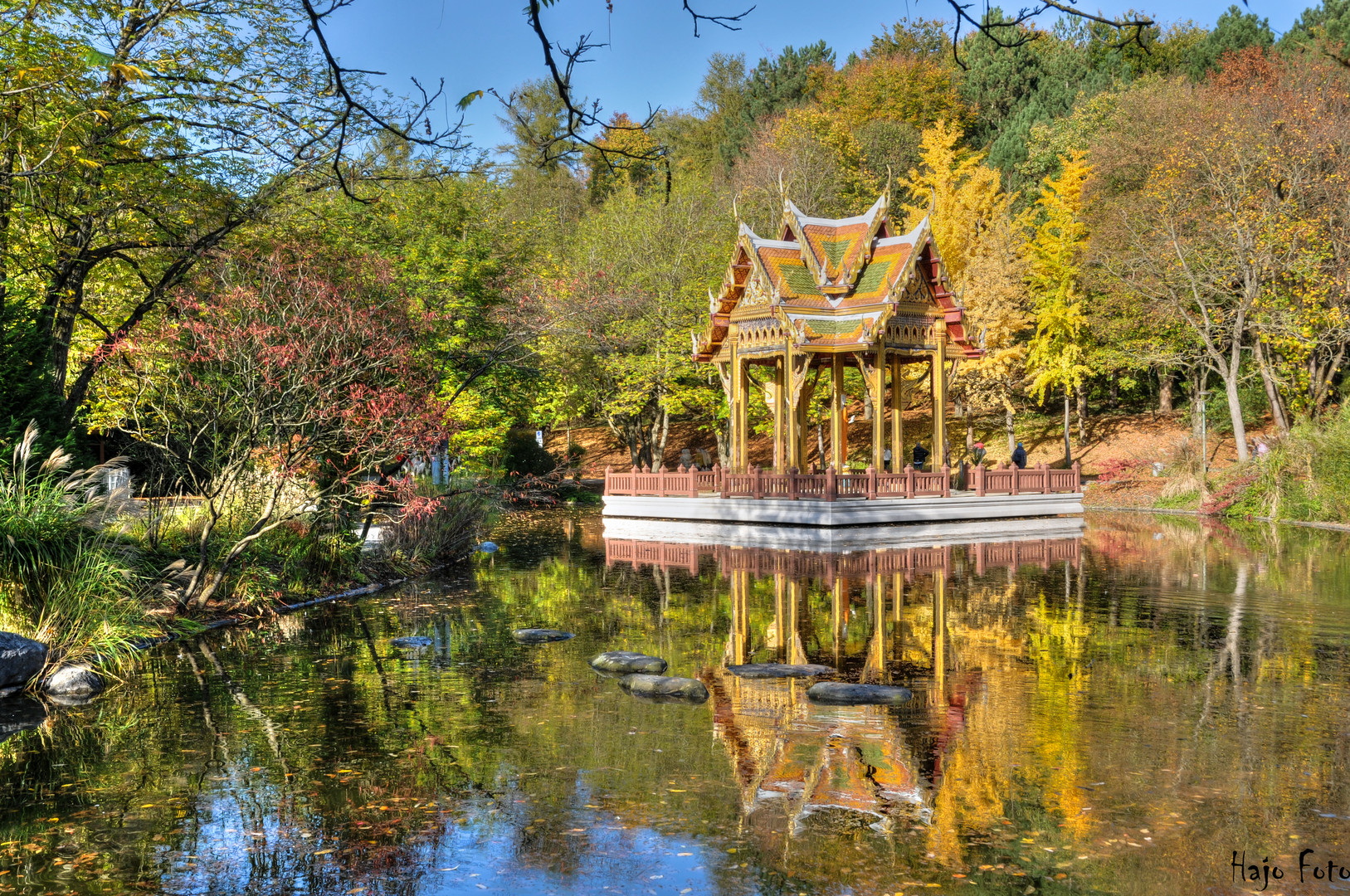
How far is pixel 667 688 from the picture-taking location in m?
10.1

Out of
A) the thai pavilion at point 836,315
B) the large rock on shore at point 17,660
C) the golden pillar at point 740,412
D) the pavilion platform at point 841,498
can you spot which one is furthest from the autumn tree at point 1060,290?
the large rock on shore at point 17,660

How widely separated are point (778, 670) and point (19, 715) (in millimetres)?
6947

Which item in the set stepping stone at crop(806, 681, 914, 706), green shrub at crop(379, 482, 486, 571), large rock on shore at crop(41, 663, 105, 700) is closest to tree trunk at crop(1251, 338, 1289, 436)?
green shrub at crop(379, 482, 486, 571)

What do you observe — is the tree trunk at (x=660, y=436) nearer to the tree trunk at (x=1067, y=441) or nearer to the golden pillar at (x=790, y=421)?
the golden pillar at (x=790, y=421)

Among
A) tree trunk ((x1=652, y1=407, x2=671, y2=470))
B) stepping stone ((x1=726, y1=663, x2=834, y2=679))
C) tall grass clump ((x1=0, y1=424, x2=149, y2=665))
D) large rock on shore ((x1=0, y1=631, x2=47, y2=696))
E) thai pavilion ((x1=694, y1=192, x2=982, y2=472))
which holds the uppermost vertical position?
thai pavilion ((x1=694, y1=192, x2=982, y2=472))

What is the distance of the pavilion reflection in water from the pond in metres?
0.05

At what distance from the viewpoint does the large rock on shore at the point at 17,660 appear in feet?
33.7

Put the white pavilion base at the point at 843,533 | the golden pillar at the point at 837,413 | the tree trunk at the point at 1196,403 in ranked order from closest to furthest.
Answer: the white pavilion base at the point at 843,533, the golden pillar at the point at 837,413, the tree trunk at the point at 1196,403

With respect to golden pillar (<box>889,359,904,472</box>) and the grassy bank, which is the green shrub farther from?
golden pillar (<box>889,359,904,472</box>)

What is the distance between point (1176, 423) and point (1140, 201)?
12.0 metres

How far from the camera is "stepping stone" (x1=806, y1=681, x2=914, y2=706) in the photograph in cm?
966

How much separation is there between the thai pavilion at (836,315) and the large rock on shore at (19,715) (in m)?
22.1

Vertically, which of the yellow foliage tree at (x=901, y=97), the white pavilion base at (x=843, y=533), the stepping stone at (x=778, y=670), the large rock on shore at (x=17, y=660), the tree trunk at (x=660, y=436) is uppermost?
the yellow foliage tree at (x=901, y=97)

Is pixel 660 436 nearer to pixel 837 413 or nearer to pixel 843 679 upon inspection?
pixel 837 413
